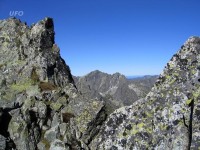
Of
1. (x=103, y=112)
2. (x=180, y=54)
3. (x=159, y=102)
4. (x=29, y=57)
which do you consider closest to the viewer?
(x=159, y=102)

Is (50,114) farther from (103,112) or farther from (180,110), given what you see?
(180,110)

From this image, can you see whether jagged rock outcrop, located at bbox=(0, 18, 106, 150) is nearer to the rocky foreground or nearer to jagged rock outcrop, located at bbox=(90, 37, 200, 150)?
the rocky foreground

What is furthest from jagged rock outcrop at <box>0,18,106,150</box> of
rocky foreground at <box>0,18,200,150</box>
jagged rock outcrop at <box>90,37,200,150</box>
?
jagged rock outcrop at <box>90,37,200,150</box>

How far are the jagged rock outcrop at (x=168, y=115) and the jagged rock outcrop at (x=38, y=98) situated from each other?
14447 millimetres

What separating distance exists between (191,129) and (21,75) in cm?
3418

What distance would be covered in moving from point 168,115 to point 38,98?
25.7m

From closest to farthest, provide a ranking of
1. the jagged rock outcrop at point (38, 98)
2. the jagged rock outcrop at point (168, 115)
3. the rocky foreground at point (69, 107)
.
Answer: the jagged rock outcrop at point (168, 115), the rocky foreground at point (69, 107), the jagged rock outcrop at point (38, 98)

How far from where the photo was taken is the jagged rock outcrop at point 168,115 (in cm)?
1127

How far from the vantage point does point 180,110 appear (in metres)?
11.6

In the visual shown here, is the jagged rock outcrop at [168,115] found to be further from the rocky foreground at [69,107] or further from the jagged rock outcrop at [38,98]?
the jagged rock outcrop at [38,98]

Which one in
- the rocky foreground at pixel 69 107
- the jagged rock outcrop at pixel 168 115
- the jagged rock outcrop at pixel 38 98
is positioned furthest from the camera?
the jagged rock outcrop at pixel 38 98

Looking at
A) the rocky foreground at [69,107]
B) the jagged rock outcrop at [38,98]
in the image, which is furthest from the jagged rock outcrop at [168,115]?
the jagged rock outcrop at [38,98]

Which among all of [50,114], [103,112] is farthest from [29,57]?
[103,112]

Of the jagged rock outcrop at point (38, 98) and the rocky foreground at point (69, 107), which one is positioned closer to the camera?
the rocky foreground at point (69, 107)
